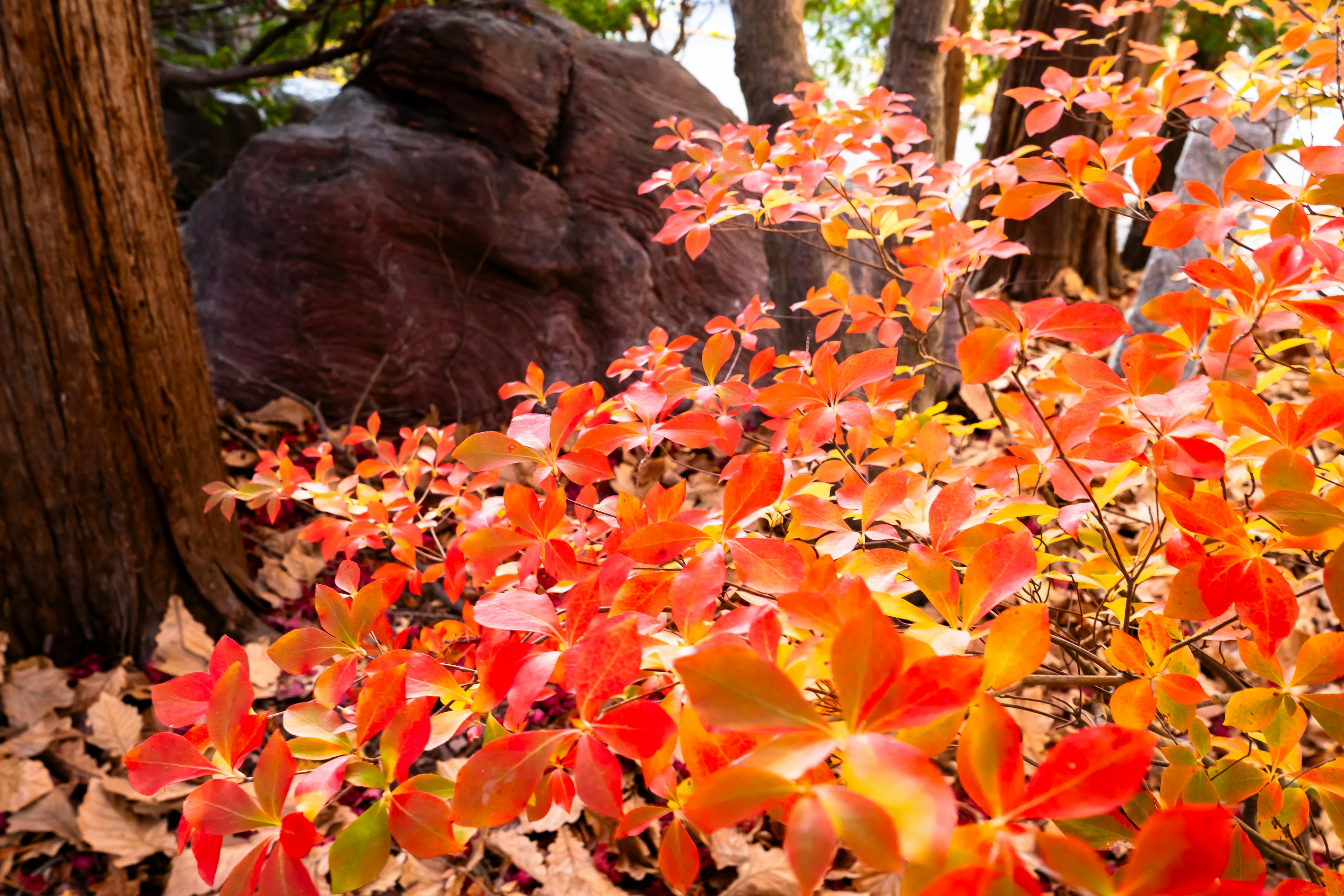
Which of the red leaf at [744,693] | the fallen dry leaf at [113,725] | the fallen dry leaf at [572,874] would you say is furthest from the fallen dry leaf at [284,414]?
the red leaf at [744,693]

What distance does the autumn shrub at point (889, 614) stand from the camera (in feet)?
1.03

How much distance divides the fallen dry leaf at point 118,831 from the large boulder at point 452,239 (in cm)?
161

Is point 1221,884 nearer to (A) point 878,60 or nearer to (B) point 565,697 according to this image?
(B) point 565,697

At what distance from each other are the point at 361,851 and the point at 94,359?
1756 millimetres

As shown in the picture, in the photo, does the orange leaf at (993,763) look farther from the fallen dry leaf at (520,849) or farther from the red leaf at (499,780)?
the fallen dry leaf at (520,849)

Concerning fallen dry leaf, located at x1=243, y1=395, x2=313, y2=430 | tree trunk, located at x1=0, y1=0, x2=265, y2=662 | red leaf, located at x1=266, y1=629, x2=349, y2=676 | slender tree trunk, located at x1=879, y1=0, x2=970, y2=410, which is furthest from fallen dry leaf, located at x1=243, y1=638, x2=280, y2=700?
slender tree trunk, located at x1=879, y1=0, x2=970, y2=410

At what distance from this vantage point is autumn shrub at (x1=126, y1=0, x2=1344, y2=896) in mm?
314

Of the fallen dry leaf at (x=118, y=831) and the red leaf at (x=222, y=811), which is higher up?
the red leaf at (x=222, y=811)

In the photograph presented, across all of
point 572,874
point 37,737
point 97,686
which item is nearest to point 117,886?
point 37,737

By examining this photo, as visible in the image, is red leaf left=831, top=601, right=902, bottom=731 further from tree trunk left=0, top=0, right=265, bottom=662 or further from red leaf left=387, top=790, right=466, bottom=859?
tree trunk left=0, top=0, right=265, bottom=662

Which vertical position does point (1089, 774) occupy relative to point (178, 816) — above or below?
above

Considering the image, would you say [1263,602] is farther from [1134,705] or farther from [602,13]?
[602,13]

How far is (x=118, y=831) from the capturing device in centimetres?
146

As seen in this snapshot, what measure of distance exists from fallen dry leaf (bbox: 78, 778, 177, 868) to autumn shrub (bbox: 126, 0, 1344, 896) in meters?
0.93
